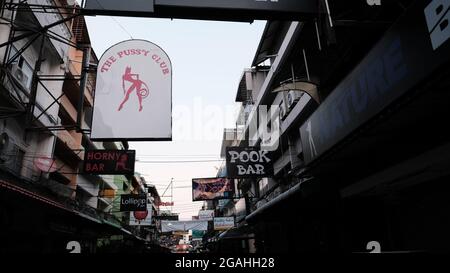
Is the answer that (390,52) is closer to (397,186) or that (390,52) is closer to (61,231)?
(397,186)

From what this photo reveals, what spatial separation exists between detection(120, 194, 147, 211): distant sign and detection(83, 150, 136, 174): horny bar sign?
28.7 ft

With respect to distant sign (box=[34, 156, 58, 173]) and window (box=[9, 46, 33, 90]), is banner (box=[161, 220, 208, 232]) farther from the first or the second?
window (box=[9, 46, 33, 90])

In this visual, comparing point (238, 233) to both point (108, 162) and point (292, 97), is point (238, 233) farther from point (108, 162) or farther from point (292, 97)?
point (108, 162)

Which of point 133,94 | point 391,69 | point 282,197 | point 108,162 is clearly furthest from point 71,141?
point 391,69

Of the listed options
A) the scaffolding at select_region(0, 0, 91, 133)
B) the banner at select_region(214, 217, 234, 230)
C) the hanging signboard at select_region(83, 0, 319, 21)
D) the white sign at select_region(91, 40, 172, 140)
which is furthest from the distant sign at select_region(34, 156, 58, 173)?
the banner at select_region(214, 217, 234, 230)

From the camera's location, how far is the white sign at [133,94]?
748 centimetres

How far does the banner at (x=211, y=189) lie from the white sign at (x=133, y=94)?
58.1 feet

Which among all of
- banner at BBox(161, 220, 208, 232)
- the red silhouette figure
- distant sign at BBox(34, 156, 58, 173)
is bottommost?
banner at BBox(161, 220, 208, 232)

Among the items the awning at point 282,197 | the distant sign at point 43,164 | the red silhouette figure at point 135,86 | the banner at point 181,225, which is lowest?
the awning at point 282,197

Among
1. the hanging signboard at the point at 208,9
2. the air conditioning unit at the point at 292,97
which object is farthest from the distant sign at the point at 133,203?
the hanging signboard at the point at 208,9

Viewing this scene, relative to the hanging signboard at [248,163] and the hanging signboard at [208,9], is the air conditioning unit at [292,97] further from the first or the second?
the hanging signboard at [208,9]

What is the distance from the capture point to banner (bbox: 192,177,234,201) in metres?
25.2

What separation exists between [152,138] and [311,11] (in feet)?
13.9

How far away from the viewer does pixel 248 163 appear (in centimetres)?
1727
